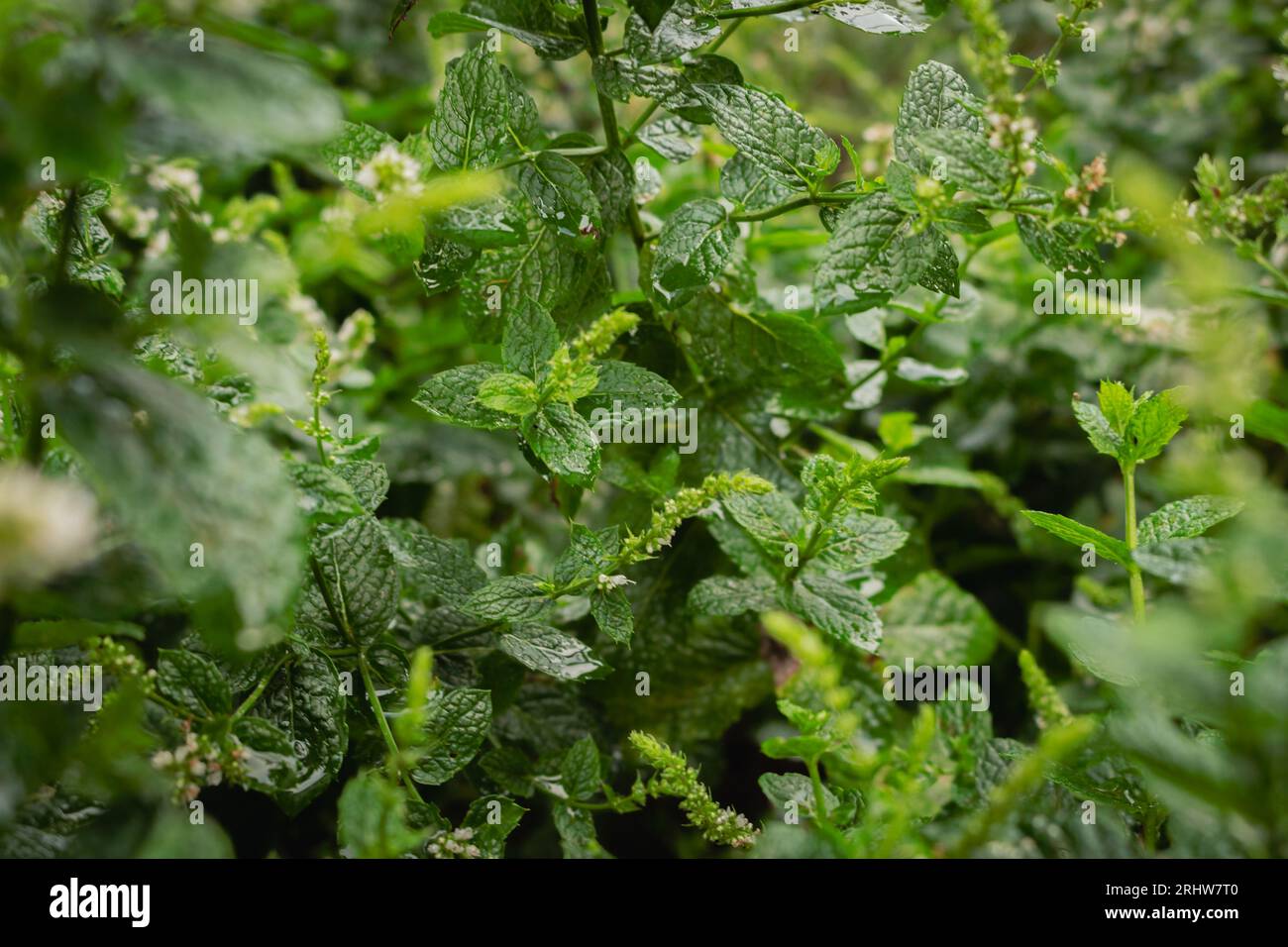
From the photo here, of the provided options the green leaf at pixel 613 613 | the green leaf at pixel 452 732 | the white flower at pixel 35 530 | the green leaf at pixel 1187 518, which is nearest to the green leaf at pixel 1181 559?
the green leaf at pixel 1187 518

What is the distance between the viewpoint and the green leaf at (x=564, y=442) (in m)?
0.63

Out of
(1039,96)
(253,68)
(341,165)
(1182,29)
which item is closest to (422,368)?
(341,165)

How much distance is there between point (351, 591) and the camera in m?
0.68

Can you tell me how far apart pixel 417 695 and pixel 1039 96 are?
5.16 ft

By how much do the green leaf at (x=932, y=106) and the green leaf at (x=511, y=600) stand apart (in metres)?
0.42

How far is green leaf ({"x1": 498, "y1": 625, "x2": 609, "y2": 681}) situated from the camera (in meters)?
0.64

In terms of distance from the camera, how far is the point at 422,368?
124 cm

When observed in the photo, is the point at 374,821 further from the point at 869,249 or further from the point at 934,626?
the point at 934,626

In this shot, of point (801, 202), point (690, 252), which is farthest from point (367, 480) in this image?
point (801, 202)

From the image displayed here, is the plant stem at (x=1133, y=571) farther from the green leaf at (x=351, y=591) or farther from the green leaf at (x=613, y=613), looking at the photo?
the green leaf at (x=351, y=591)

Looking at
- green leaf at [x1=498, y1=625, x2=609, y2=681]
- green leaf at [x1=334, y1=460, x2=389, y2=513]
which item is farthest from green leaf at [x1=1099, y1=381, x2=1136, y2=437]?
green leaf at [x1=334, y1=460, x2=389, y2=513]

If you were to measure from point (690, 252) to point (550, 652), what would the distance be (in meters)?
0.32

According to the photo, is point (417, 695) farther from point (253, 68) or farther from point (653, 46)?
point (653, 46)
